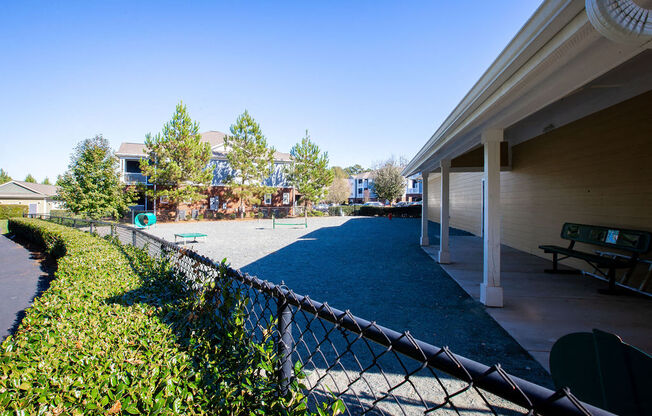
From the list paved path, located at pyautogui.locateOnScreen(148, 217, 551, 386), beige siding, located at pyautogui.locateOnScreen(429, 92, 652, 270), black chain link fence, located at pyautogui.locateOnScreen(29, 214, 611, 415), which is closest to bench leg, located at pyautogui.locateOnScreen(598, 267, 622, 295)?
beige siding, located at pyautogui.locateOnScreen(429, 92, 652, 270)

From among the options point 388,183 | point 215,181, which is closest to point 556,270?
point 215,181

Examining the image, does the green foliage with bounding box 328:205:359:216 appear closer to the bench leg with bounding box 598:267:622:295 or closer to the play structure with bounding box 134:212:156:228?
the play structure with bounding box 134:212:156:228

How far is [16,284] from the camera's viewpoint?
21.5ft

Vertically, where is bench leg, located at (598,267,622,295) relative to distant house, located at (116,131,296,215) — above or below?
below

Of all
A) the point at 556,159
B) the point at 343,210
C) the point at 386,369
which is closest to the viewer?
the point at 386,369

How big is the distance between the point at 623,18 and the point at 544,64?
3.43ft

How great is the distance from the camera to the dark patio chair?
1323mm

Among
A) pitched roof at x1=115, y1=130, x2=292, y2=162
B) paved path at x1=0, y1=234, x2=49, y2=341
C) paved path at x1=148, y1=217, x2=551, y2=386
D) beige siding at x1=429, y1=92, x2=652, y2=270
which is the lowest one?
paved path at x1=0, y1=234, x2=49, y2=341

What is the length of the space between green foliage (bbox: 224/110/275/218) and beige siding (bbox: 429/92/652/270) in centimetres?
2190

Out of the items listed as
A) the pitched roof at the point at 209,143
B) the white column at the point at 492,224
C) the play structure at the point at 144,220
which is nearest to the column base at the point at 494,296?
the white column at the point at 492,224

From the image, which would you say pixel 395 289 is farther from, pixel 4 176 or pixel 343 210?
pixel 4 176

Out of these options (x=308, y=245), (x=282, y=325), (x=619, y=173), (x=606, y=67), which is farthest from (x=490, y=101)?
(x=308, y=245)

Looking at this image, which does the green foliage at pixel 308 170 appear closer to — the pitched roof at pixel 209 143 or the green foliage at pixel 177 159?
the pitched roof at pixel 209 143

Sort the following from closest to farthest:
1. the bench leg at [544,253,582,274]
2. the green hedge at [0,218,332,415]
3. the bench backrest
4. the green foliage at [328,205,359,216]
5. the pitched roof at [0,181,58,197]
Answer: the green hedge at [0,218,332,415] < the bench backrest < the bench leg at [544,253,582,274] < the green foliage at [328,205,359,216] < the pitched roof at [0,181,58,197]
